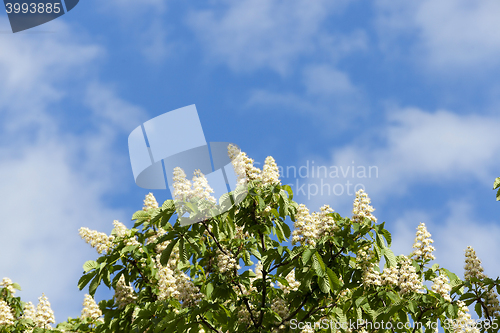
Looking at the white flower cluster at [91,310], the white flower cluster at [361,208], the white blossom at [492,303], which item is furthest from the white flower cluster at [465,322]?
the white flower cluster at [91,310]

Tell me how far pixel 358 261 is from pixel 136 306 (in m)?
3.78

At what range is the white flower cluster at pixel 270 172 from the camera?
295 inches

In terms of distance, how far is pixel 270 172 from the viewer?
299 inches

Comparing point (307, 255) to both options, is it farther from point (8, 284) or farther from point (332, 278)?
point (8, 284)

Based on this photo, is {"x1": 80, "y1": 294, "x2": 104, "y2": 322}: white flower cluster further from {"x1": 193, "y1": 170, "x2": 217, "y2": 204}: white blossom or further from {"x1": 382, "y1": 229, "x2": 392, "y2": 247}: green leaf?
{"x1": 382, "y1": 229, "x2": 392, "y2": 247}: green leaf

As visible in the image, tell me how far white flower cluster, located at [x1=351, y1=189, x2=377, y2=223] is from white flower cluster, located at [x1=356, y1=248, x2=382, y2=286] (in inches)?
26.2

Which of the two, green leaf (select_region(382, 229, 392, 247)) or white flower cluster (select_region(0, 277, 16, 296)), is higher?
white flower cluster (select_region(0, 277, 16, 296))

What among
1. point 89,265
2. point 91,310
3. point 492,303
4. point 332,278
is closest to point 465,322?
point 492,303

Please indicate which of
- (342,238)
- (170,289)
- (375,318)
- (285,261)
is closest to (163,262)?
(170,289)

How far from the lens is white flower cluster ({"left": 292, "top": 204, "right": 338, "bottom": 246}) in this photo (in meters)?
Result: 7.07

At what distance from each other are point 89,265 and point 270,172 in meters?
3.36

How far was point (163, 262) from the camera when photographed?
6496 mm

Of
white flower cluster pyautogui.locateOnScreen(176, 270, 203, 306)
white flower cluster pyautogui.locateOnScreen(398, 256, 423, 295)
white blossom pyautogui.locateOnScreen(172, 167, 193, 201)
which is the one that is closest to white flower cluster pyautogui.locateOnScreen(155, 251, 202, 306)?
white flower cluster pyautogui.locateOnScreen(176, 270, 203, 306)

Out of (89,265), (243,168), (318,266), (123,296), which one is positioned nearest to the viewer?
(318,266)
